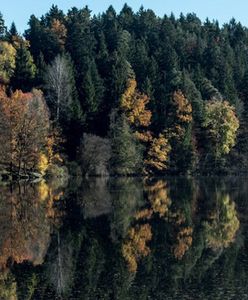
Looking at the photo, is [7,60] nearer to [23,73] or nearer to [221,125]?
[23,73]

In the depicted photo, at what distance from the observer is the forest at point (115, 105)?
85.4 m

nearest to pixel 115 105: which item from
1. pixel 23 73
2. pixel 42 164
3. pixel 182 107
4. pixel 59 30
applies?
pixel 182 107

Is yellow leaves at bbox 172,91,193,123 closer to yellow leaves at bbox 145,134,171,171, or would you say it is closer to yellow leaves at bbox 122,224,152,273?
yellow leaves at bbox 145,134,171,171

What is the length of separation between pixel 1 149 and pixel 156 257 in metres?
51.8

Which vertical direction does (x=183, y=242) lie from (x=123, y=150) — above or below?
below

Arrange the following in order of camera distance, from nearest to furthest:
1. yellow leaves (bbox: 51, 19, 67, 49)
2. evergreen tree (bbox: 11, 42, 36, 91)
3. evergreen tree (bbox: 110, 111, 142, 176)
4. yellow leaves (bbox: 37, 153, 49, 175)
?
yellow leaves (bbox: 37, 153, 49, 175)
evergreen tree (bbox: 110, 111, 142, 176)
evergreen tree (bbox: 11, 42, 36, 91)
yellow leaves (bbox: 51, 19, 67, 49)

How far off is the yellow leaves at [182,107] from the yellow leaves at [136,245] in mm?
73559

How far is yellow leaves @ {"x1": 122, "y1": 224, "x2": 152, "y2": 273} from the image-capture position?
24.8 m

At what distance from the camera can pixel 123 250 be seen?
89.2 feet

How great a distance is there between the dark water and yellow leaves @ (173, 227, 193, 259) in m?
0.05

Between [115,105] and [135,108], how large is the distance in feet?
13.1

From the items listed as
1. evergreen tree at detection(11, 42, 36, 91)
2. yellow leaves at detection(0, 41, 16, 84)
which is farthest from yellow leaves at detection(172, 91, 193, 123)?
yellow leaves at detection(0, 41, 16, 84)

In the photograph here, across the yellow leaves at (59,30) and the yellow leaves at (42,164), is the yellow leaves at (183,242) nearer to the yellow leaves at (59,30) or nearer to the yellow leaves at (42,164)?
the yellow leaves at (42,164)

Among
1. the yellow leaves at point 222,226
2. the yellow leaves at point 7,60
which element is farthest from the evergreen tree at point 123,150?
the yellow leaves at point 222,226
